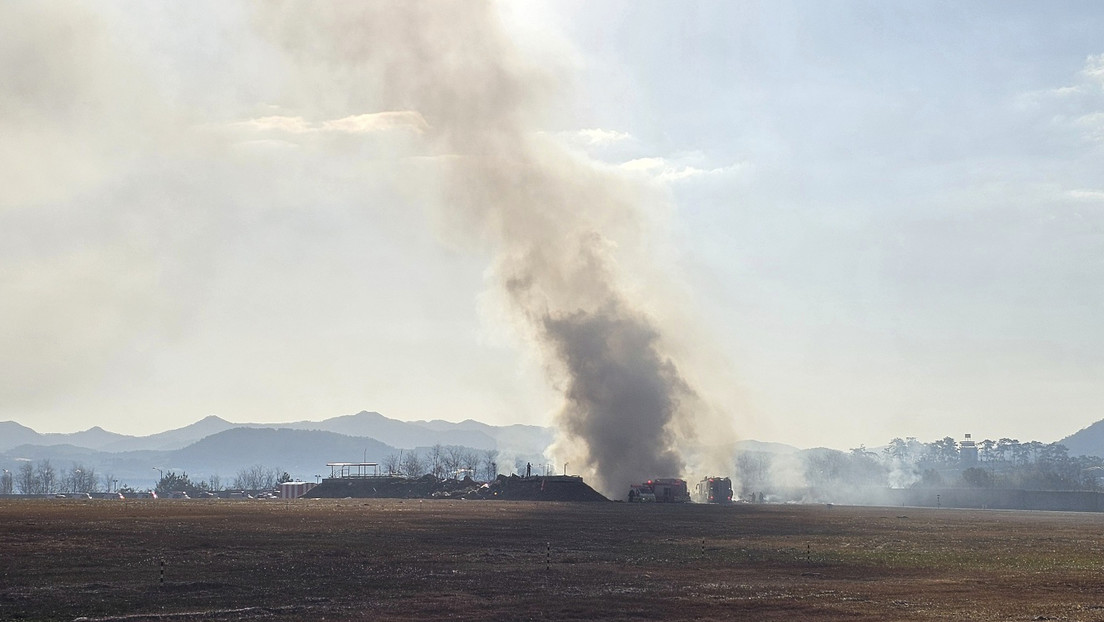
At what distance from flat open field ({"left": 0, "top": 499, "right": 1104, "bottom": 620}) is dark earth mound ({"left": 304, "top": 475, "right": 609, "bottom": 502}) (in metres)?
76.2

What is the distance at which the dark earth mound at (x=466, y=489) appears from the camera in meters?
166

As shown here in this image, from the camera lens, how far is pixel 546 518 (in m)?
105

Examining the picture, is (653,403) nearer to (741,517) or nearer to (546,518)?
(741,517)

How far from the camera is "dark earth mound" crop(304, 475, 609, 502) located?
166125 millimetres

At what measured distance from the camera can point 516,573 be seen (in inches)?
2026

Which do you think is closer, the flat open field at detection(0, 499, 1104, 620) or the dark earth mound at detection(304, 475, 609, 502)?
the flat open field at detection(0, 499, 1104, 620)

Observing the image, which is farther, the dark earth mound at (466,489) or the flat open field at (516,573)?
the dark earth mound at (466,489)

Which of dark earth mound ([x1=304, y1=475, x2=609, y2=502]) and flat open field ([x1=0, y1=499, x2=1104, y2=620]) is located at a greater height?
dark earth mound ([x1=304, y1=475, x2=609, y2=502])

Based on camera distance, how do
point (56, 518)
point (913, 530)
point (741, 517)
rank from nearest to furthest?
1. point (56, 518)
2. point (913, 530)
3. point (741, 517)

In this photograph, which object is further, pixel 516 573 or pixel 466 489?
pixel 466 489

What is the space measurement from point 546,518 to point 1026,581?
57346 mm

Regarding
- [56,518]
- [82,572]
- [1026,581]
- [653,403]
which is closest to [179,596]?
[82,572]

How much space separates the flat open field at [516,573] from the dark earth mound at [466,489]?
250ft

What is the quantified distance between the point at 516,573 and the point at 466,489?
137116 millimetres
